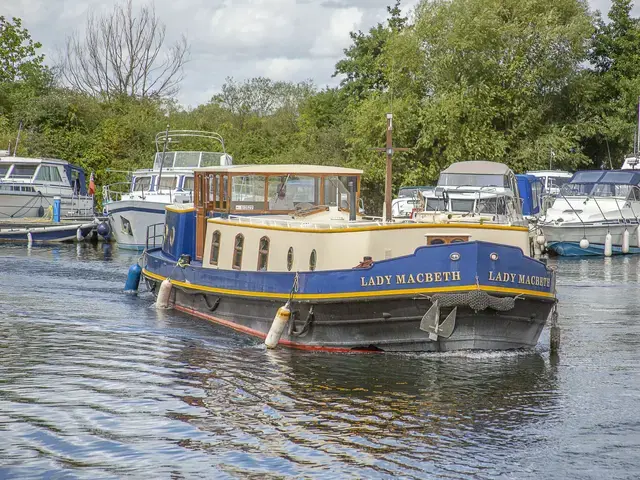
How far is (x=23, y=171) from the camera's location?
44.5 m

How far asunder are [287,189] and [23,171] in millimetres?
26427

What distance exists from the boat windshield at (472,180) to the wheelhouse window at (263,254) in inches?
680

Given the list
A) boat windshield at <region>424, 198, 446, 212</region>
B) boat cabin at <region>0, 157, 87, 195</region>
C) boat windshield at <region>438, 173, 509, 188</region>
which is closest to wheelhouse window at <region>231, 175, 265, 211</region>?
boat windshield at <region>424, 198, 446, 212</region>

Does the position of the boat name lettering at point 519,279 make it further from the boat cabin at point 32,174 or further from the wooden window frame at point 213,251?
the boat cabin at point 32,174

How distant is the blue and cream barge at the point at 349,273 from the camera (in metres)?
16.2

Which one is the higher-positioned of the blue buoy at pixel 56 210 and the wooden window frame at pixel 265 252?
the blue buoy at pixel 56 210

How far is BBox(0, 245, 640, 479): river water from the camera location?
38.1 ft

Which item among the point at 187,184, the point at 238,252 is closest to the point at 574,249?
the point at 187,184

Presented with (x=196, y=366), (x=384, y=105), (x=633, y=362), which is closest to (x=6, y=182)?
(x=384, y=105)

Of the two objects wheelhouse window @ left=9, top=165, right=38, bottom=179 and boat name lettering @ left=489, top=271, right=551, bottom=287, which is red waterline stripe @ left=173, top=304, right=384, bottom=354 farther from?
wheelhouse window @ left=9, top=165, right=38, bottom=179

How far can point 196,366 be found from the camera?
54.5ft

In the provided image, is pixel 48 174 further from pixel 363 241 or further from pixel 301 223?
pixel 363 241

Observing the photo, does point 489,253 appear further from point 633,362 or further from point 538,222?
point 538,222

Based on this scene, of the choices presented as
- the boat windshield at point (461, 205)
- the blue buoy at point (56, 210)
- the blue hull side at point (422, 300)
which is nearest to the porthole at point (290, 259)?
the blue hull side at point (422, 300)
